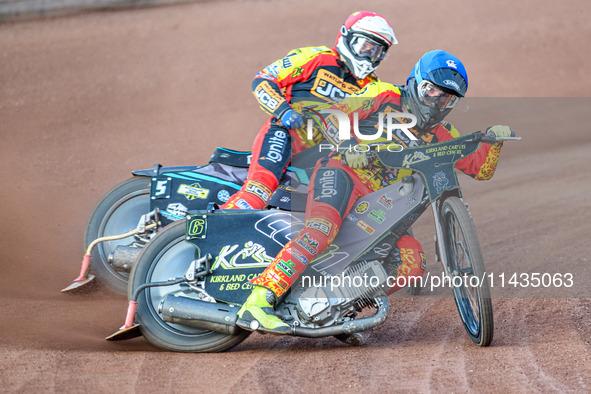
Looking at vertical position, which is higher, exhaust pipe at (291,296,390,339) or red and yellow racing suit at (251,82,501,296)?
red and yellow racing suit at (251,82,501,296)

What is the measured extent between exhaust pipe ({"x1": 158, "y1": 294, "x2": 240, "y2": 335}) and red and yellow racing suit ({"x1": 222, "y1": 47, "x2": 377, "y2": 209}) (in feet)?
3.19

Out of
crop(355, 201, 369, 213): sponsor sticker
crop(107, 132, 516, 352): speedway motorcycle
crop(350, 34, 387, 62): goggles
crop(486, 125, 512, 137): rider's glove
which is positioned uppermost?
crop(350, 34, 387, 62): goggles

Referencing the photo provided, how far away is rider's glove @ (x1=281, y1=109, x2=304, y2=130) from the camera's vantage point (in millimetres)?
6020

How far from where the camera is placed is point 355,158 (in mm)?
5121

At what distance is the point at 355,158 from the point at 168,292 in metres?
1.63

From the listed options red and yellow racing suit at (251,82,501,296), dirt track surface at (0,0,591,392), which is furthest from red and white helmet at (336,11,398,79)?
dirt track surface at (0,0,591,392)

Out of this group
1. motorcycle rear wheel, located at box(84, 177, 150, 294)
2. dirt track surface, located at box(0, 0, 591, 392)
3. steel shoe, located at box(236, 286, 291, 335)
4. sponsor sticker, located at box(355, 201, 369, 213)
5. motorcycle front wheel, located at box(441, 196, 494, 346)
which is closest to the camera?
dirt track surface, located at box(0, 0, 591, 392)

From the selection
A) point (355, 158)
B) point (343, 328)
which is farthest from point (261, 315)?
point (355, 158)

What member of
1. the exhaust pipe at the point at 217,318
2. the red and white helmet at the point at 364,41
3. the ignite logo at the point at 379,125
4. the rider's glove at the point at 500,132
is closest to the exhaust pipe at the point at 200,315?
the exhaust pipe at the point at 217,318

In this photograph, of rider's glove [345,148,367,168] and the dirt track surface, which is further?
rider's glove [345,148,367,168]

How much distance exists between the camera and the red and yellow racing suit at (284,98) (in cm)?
604

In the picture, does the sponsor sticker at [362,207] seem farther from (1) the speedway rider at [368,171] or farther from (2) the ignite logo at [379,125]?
(2) the ignite logo at [379,125]

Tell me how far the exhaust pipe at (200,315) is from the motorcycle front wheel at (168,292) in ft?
0.37

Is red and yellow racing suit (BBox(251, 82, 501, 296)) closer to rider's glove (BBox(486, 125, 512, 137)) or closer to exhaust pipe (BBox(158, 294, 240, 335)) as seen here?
rider's glove (BBox(486, 125, 512, 137))
